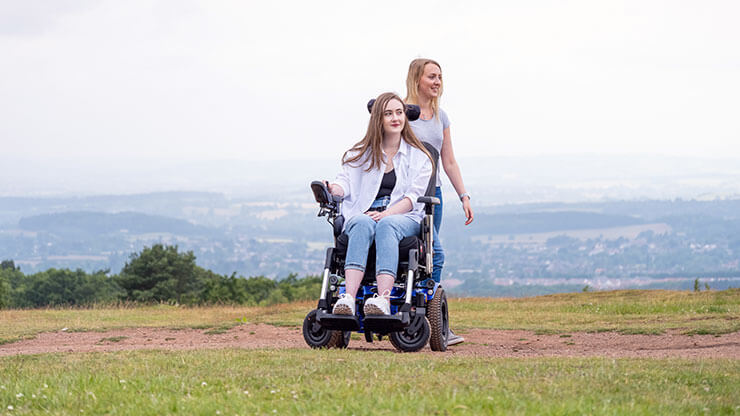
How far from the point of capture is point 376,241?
8344 mm

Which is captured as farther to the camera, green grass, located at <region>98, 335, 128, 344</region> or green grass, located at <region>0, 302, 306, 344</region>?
green grass, located at <region>0, 302, 306, 344</region>

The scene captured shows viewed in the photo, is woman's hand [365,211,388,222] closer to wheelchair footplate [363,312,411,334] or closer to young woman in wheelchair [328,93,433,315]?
young woman in wheelchair [328,93,433,315]

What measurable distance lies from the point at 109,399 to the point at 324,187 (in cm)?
384

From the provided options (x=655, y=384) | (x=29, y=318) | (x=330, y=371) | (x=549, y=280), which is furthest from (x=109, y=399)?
(x=549, y=280)

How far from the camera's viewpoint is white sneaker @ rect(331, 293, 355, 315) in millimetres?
8031

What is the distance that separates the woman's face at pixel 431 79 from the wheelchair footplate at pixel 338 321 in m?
2.81

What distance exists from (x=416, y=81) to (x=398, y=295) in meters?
2.44

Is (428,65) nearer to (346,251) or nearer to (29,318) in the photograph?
(346,251)

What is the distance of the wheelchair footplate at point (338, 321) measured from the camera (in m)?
8.09

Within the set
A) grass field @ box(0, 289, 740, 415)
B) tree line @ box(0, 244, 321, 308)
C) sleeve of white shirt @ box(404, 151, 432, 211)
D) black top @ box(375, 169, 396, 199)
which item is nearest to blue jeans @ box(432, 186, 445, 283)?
sleeve of white shirt @ box(404, 151, 432, 211)

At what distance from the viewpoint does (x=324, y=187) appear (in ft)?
28.8

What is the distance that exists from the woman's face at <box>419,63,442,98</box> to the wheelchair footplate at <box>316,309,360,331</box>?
2805 millimetres

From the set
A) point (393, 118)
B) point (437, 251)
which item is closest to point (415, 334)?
point (437, 251)

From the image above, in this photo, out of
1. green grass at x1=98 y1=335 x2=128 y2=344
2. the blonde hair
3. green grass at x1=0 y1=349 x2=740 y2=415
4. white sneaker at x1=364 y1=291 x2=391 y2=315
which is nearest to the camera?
green grass at x1=0 y1=349 x2=740 y2=415
